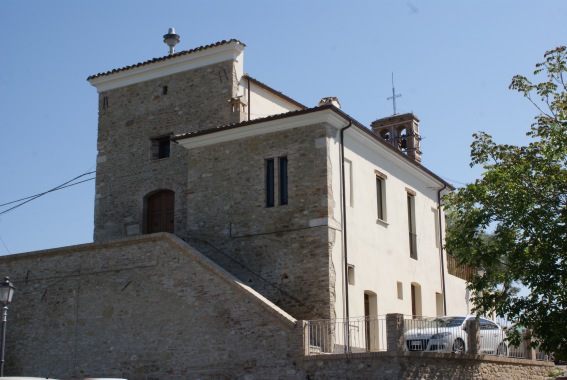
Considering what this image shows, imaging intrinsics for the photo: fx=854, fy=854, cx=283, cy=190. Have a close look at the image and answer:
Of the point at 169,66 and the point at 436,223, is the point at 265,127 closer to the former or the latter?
the point at 169,66

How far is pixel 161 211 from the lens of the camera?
2820 centimetres

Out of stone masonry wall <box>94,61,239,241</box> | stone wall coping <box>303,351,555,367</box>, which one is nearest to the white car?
stone wall coping <box>303,351,555,367</box>

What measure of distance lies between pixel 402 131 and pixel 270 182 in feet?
34.4

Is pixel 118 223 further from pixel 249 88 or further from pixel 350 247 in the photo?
pixel 350 247

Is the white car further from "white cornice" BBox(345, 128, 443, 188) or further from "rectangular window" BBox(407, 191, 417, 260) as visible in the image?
"white cornice" BBox(345, 128, 443, 188)

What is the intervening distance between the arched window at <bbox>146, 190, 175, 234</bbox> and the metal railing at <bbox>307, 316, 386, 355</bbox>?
25.0 ft

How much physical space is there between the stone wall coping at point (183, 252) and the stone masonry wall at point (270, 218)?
225cm

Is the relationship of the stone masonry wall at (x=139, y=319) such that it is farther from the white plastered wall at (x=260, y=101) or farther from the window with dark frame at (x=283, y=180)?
the white plastered wall at (x=260, y=101)

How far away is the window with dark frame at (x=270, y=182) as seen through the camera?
24812mm

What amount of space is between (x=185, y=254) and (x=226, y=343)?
2792 millimetres

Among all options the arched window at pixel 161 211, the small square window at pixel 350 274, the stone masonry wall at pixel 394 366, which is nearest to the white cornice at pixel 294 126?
the arched window at pixel 161 211

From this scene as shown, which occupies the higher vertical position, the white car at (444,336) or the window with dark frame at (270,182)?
the window with dark frame at (270,182)

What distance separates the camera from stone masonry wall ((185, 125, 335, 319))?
76.7 feet

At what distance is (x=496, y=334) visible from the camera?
75.6ft
